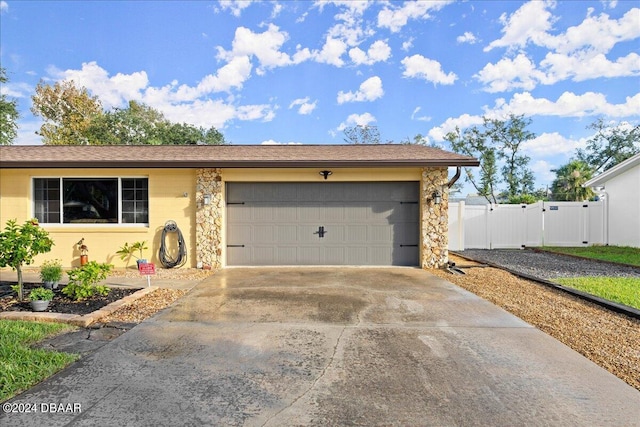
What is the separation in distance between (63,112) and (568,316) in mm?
34478

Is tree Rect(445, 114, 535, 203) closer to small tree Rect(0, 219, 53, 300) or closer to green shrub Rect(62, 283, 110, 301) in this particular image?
green shrub Rect(62, 283, 110, 301)

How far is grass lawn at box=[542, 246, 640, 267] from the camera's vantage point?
961 centimetres

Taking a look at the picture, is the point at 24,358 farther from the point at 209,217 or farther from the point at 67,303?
the point at 209,217

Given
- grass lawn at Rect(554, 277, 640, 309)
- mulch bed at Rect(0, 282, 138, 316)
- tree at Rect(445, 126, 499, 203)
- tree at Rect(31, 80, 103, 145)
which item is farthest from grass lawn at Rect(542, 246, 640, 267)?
tree at Rect(31, 80, 103, 145)

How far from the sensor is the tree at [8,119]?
17.1 m

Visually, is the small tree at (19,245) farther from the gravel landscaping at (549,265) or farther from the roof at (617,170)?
the roof at (617,170)

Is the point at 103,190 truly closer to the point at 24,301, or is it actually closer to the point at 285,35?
the point at 24,301

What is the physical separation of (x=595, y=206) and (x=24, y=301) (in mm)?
17111

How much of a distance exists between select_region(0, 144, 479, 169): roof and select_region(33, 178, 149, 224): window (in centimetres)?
65

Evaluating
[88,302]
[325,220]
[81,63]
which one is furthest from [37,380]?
[81,63]

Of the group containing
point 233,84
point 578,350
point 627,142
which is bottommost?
point 578,350

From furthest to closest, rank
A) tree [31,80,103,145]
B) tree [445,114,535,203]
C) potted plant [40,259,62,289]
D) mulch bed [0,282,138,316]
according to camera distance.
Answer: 1. tree [445,114,535,203]
2. tree [31,80,103,145]
3. potted plant [40,259,62,289]
4. mulch bed [0,282,138,316]

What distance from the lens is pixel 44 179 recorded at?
862cm

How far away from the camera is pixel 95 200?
862cm
